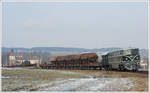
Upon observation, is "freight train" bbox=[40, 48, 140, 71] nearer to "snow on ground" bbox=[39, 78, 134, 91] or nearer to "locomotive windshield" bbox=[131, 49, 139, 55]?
"locomotive windshield" bbox=[131, 49, 139, 55]

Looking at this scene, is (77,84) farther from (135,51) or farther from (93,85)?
(135,51)

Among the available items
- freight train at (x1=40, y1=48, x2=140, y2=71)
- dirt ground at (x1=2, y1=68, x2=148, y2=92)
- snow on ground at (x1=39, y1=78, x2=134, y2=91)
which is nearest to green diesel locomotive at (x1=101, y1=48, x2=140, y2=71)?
freight train at (x1=40, y1=48, x2=140, y2=71)

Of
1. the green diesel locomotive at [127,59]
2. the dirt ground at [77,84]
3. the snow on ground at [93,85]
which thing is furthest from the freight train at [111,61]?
the snow on ground at [93,85]

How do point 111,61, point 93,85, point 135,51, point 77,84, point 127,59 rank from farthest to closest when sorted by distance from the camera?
point 111,61 → point 127,59 → point 135,51 → point 77,84 → point 93,85

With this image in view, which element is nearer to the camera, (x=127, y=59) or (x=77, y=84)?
(x=77, y=84)

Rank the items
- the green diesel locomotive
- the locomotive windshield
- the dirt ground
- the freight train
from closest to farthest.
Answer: the dirt ground → the locomotive windshield → the green diesel locomotive → the freight train

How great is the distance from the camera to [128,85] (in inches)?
506

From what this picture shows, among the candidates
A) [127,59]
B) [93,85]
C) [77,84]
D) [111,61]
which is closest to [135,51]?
[127,59]

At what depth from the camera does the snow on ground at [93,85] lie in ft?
41.3

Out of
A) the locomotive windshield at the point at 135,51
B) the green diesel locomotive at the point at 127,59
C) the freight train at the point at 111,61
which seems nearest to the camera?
the locomotive windshield at the point at 135,51

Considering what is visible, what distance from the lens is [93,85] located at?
43.3 ft

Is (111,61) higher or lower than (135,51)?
lower

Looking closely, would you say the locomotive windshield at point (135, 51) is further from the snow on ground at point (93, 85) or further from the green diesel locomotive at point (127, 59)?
the snow on ground at point (93, 85)

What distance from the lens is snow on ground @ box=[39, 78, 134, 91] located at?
41.3 feet
